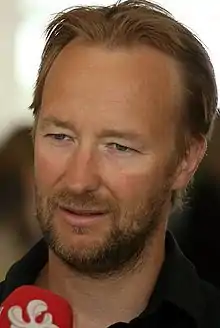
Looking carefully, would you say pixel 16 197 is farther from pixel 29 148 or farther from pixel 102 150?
pixel 102 150

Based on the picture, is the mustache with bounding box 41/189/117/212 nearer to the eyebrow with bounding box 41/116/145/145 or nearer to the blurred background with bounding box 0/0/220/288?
the eyebrow with bounding box 41/116/145/145

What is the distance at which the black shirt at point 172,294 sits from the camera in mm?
939

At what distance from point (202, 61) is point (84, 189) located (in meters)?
0.25

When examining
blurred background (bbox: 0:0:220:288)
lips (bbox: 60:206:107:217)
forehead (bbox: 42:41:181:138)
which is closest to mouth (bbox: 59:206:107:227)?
lips (bbox: 60:206:107:217)

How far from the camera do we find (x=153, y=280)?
98 centimetres

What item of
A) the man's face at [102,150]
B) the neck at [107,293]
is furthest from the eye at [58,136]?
the neck at [107,293]

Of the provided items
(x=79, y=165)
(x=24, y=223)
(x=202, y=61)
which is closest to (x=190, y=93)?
(x=202, y=61)

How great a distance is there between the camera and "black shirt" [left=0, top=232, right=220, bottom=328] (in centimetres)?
94

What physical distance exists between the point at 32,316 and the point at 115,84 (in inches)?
11.4

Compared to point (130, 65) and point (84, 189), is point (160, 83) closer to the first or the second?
point (130, 65)

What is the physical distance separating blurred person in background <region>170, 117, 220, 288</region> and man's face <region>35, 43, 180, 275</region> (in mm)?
298

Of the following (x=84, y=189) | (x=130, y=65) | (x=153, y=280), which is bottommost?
(x=153, y=280)

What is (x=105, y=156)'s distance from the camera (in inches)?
34.9

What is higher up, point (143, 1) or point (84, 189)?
point (143, 1)
